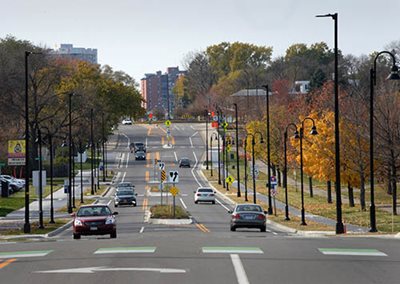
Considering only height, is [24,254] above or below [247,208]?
above

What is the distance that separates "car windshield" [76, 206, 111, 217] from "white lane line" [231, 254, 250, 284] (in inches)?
671

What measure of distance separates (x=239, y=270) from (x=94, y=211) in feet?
65.1

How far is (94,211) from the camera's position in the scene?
35.8 metres

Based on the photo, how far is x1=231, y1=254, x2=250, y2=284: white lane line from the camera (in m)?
15.3

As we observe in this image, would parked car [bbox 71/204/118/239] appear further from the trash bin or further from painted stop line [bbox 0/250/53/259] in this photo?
the trash bin

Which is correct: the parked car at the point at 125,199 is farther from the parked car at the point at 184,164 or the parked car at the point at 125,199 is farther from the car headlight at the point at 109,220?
the parked car at the point at 184,164

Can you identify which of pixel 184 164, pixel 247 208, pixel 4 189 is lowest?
pixel 184 164

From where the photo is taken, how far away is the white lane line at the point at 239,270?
50.3ft

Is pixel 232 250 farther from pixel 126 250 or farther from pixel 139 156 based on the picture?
pixel 139 156

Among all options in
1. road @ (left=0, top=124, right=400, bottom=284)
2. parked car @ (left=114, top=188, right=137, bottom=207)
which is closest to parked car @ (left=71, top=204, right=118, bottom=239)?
road @ (left=0, top=124, right=400, bottom=284)

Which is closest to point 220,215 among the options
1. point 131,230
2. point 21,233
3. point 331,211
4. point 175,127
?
point 331,211

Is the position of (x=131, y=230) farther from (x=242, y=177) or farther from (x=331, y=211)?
(x=242, y=177)

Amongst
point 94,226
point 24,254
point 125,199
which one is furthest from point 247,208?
point 125,199

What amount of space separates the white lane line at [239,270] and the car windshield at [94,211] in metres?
17.0
